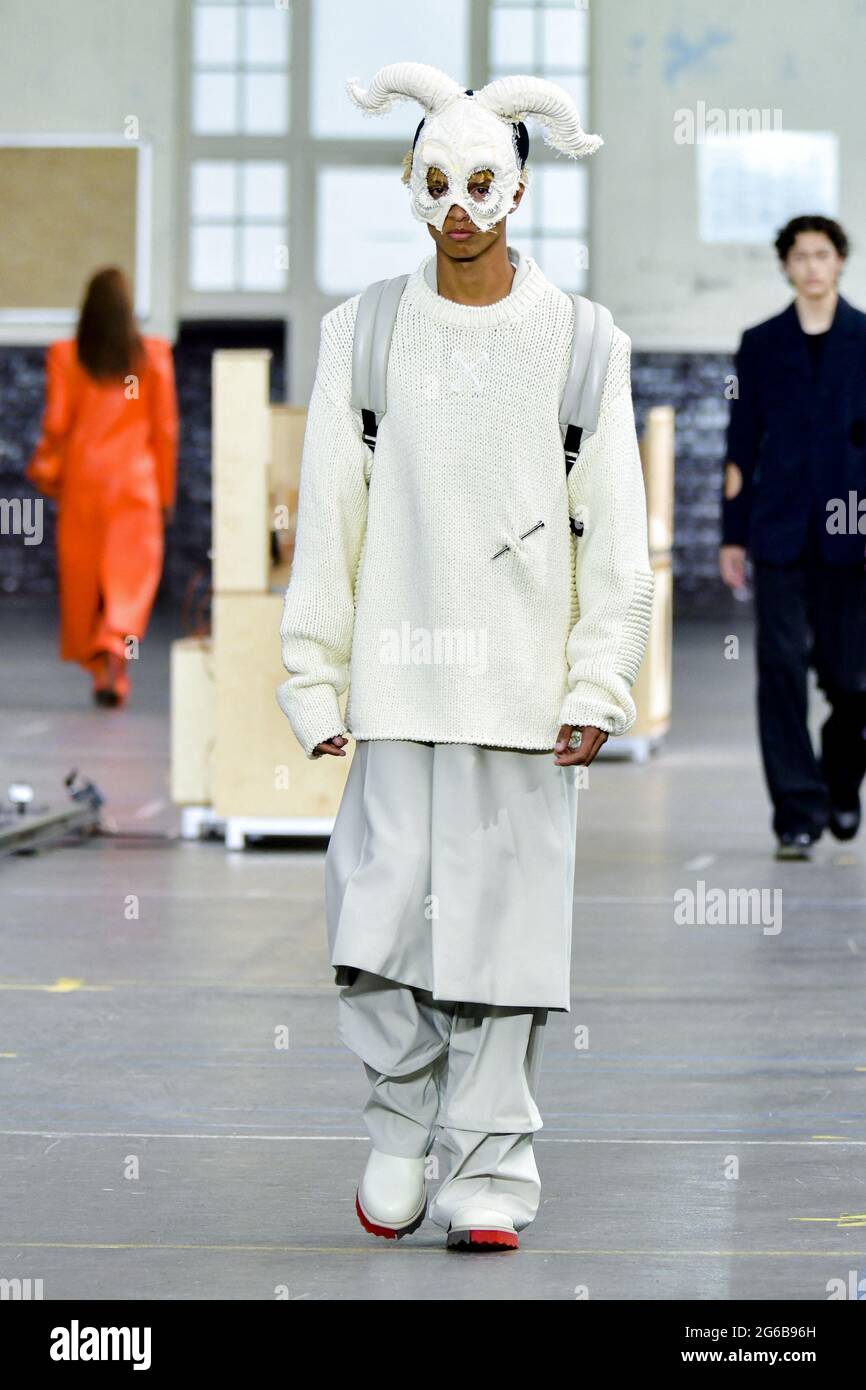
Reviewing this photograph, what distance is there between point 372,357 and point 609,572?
415 millimetres

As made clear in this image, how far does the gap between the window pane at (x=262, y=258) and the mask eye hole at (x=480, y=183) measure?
16429 mm

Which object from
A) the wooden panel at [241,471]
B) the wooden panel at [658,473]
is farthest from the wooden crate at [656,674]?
the wooden panel at [241,471]

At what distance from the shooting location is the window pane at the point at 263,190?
1933 centimetres

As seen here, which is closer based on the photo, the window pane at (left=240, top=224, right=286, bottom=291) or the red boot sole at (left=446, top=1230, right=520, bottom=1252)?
the red boot sole at (left=446, top=1230, right=520, bottom=1252)

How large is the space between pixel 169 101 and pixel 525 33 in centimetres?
278

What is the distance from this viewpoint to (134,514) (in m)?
11.2

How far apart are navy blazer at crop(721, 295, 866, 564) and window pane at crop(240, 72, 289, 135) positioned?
1303cm

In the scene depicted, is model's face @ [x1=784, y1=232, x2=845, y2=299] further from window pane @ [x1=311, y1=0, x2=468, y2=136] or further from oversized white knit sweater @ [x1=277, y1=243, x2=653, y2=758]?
window pane @ [x1=311, y1=0, x2=468, y2=136]

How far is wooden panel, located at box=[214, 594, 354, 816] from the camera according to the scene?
702cm

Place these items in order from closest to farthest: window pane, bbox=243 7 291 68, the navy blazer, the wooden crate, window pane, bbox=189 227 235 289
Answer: the navy blazer
the wooden crate
window pane, bbox=243 7 291 68
window pane, bbox=189 227 235 289

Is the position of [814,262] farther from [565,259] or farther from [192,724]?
[565,259]

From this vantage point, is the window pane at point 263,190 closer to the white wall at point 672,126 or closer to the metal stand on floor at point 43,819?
the white wall at point 672,126

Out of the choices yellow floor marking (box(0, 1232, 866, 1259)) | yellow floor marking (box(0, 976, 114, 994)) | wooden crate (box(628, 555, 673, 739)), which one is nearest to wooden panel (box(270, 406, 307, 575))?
wooden crate (box(628, 555, 673, 739))
